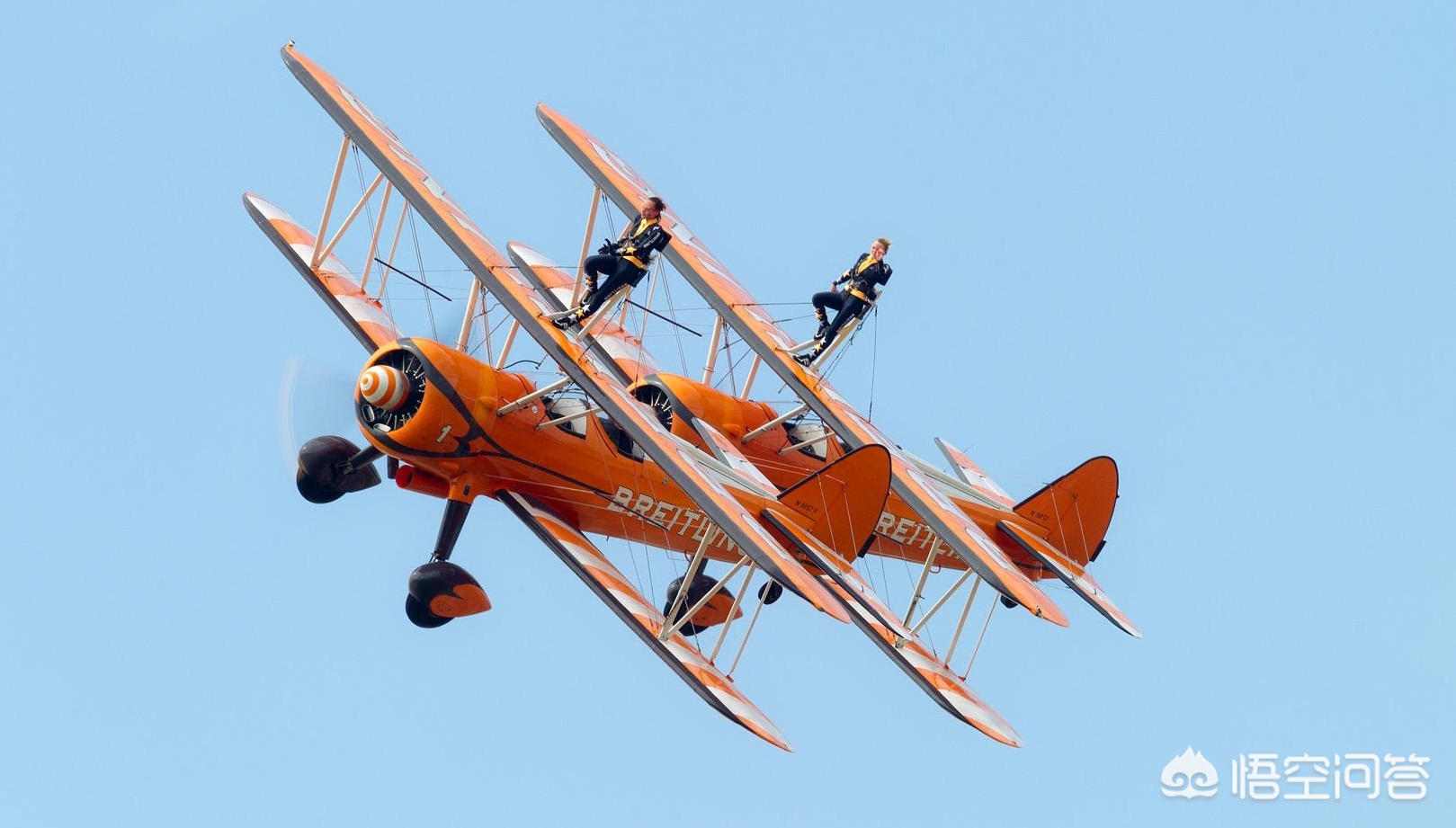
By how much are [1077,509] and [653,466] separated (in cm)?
831

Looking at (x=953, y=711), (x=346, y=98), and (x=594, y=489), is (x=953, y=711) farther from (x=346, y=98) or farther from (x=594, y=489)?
(x=346, y=98)

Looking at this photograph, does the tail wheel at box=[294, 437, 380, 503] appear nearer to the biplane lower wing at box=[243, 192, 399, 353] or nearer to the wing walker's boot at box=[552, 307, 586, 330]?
the biplane lower wing at box=[243, 192, 399, 353]

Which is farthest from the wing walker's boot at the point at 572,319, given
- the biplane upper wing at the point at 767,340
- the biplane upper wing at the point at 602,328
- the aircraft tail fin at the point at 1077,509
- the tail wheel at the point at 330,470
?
the aircraft tail fin at the point at 1077,509

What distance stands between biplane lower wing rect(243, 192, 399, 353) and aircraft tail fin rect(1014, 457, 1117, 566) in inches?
400

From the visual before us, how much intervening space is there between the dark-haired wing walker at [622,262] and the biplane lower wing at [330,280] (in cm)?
274

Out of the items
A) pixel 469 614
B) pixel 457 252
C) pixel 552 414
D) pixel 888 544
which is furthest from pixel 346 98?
pixel 888 544

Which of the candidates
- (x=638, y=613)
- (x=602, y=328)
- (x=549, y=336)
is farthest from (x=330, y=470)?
(x=602, y=328)

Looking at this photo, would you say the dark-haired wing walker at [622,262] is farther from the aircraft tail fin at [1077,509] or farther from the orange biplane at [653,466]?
the aircraft tail fin at [1077,509]

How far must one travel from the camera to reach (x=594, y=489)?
92.6 feet

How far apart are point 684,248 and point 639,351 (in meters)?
1.64

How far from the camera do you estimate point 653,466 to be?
28875 millimetres

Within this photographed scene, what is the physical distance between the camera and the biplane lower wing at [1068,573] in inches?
1235

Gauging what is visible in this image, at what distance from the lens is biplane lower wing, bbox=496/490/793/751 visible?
2638 cm

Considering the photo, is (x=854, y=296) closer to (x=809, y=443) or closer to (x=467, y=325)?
(x=809, y=443)
